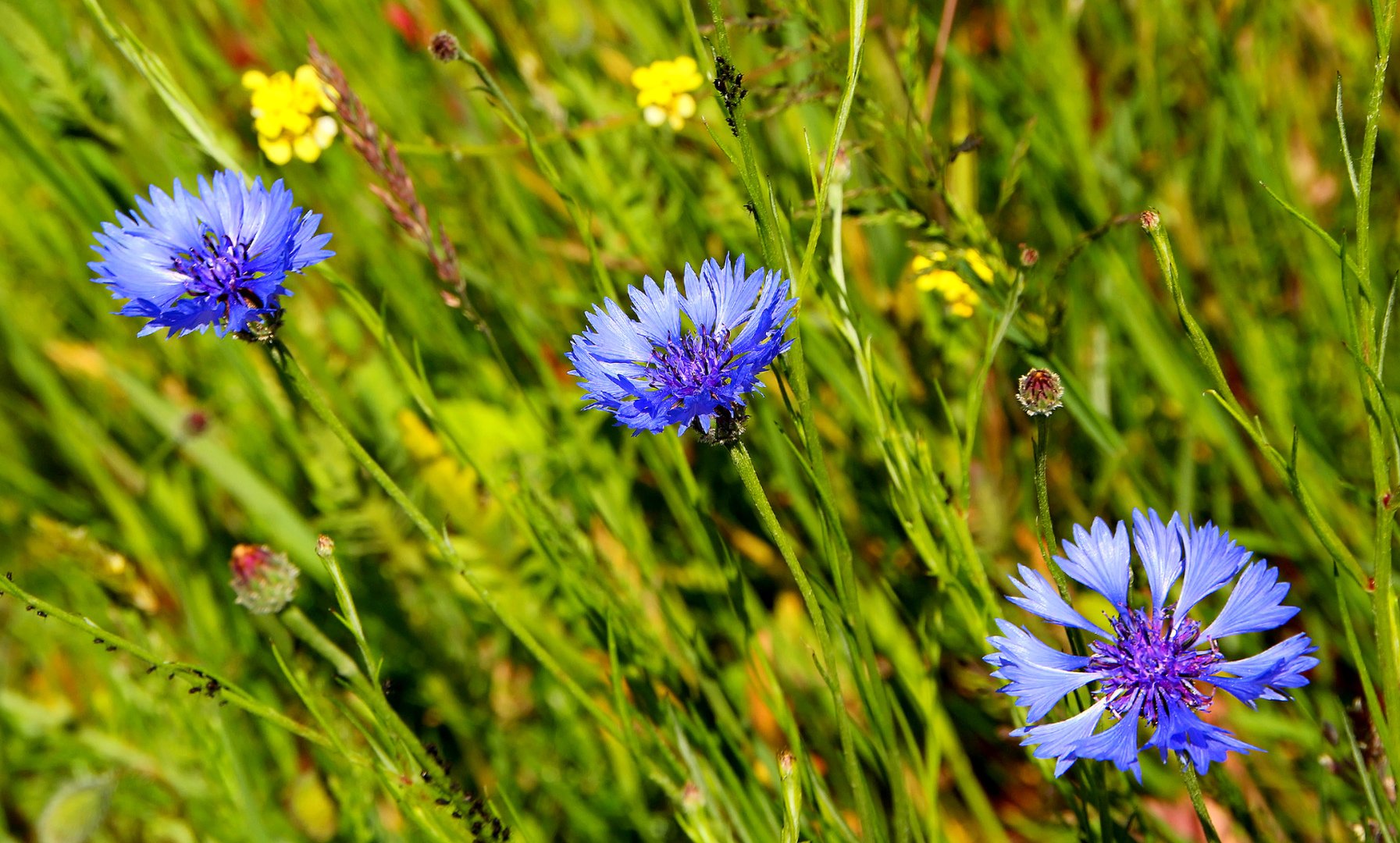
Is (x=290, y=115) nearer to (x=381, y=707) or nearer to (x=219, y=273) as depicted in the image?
(x=219, y=273)

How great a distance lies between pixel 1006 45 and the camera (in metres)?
1.75

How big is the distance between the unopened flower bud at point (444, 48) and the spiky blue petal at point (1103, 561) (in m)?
0.69

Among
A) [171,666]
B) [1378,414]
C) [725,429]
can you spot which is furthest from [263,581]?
[1378,414]

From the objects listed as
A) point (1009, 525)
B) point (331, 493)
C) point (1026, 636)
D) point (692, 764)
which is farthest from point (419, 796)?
point (1009, 525)

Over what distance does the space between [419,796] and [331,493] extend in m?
0.73

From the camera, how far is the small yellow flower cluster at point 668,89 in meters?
1.25

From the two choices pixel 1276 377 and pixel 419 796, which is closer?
pixel 419 796

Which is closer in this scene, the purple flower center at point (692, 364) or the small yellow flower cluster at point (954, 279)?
the purple flower center at point (692, 364)

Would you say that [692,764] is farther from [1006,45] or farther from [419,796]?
[1006,45]

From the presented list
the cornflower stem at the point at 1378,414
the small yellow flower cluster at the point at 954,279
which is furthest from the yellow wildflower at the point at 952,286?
the cornflower stem at the point at 1378,414

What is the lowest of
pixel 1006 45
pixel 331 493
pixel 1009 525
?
pixel 331 493

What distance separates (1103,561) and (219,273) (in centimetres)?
76

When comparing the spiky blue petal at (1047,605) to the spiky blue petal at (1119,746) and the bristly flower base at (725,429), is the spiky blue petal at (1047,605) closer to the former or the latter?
the spiky blue petal at (1119,746)

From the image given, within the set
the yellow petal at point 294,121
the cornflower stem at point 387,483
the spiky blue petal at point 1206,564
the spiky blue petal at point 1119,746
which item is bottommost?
the cornflower stem at point 387,483
